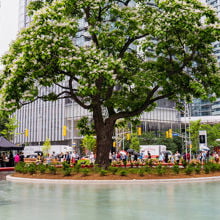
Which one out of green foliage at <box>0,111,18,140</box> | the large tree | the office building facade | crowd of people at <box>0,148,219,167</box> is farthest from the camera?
the office building facade

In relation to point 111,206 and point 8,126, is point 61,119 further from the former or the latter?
point 111,206

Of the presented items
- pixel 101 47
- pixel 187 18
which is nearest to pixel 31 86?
pixel 101 47

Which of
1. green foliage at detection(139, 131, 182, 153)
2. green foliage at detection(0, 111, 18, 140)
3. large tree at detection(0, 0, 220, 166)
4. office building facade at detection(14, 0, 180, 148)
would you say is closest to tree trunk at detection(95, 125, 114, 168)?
large tree at detection(0, 0, 220, 166)

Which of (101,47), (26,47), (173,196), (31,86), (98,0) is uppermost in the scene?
(98,0)

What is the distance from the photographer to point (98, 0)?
1745 cm

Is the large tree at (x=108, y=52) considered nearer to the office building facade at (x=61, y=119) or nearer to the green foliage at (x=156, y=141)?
the green foliage at (x=156, y=141)

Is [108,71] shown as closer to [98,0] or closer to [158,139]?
[98,0]

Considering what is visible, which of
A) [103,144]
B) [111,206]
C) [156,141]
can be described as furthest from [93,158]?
[156,141]

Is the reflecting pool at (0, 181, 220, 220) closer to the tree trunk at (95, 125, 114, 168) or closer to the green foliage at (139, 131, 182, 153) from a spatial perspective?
the tree trunk at (95, 125, 114, 168)

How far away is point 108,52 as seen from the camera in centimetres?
2003

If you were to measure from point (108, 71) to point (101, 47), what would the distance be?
497 centimetres

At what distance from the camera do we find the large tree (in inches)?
627

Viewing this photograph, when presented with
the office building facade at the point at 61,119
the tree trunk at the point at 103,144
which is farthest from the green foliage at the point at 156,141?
the tree trunk at the point at 103,144

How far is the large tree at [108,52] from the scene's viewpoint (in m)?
15.9
